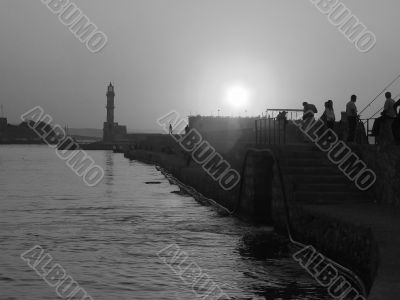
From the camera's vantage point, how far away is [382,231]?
11.8 metres

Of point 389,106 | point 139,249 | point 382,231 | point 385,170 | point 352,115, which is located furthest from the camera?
point 352,115

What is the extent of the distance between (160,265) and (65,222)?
8.63 m

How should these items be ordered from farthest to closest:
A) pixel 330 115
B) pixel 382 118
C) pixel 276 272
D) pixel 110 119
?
pixel 110 119 < pixel 330 115 < pixel 382 118 < pixel 276 272

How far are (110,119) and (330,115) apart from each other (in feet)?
525

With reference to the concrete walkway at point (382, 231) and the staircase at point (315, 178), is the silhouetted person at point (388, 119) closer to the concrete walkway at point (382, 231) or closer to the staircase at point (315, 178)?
the staircase at point (315, 178)

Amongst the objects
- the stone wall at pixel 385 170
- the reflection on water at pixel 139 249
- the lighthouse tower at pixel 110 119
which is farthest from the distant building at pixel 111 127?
the stone wall at pixel 385 170

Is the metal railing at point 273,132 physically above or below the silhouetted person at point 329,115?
below

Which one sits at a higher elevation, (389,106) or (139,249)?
(389,106)

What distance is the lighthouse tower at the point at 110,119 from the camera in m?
175

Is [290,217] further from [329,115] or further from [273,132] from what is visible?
[273,132]

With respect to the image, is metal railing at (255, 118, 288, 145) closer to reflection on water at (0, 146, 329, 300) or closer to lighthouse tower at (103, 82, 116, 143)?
reflection on water at (0, 146, 329, 300)

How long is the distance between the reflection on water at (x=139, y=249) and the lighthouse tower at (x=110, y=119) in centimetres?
14695

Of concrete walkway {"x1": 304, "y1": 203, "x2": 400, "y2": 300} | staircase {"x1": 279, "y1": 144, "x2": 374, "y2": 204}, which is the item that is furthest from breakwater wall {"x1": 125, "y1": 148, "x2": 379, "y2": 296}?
staircase {"x1": 279, "y1": 144, "x2": 374, "y2": 204}

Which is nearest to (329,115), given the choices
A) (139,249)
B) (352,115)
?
(352,115)
